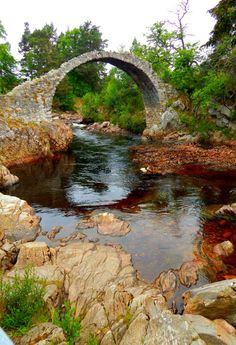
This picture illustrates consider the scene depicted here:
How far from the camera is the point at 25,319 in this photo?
11.7ft

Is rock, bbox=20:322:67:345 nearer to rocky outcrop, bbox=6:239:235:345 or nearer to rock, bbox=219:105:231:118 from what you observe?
rocky outcrop, bbox=6:239:235:345

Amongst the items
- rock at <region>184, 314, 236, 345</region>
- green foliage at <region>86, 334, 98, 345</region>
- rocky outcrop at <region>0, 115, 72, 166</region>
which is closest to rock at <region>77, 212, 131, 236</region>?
rock at <region>184, 314, 236, 345</region>

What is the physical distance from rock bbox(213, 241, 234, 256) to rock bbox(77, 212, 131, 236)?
2189 millimetres

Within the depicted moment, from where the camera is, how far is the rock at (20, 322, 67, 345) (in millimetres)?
3159

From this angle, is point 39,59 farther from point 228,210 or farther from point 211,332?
point 211,332

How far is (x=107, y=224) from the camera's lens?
7699 millimetres

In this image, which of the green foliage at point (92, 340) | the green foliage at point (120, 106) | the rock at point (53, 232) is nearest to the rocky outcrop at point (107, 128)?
the green foliage at point (120, 106)

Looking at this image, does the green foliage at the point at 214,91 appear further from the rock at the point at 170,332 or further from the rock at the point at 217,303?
the rock at the point at 170,332

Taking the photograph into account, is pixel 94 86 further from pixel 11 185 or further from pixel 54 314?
pixel 54 314

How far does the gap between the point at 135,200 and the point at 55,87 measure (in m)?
12.7

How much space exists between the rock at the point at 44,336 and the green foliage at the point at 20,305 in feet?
0.65

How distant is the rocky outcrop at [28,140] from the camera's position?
581 inches

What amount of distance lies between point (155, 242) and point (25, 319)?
383 cm

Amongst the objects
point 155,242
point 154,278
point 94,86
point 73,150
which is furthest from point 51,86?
point 94,86
